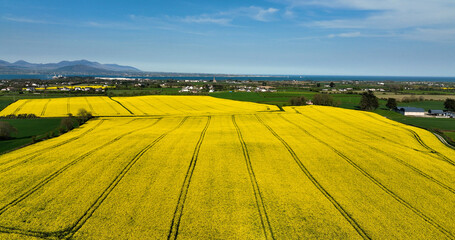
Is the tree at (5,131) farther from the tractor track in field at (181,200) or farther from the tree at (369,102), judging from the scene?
the tree at (369,102)

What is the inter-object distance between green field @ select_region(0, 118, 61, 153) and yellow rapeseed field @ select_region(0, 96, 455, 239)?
6304mm

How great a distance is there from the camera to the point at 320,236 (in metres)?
14.0

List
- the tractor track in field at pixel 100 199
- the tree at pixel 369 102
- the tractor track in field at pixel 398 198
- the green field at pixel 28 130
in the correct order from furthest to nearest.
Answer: the tree at pixel 369 102
the green field at pixel 28 130
the tractor track in field at pixel 398 198
the tractor track in field at pixel 100 199

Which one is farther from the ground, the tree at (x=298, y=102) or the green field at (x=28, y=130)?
the tree at (x=298, y=102)

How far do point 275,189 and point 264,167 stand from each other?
4.84 metres

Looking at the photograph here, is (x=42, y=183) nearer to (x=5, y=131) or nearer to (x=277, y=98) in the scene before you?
(x=5, y=131)

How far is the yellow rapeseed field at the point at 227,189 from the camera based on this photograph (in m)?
14.6

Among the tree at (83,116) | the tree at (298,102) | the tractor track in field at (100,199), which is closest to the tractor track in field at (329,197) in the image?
the tractor track in field at (100,199)

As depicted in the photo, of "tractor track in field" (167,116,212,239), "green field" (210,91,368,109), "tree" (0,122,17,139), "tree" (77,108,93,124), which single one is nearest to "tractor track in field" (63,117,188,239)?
"tractor track in field" (167,116,212,239)

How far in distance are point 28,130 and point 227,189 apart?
4610cm

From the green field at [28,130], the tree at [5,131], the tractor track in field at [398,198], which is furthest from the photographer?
the tree at [5,131]

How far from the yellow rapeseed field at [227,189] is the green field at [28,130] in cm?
630

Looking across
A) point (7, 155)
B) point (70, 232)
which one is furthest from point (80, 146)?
point (70, 232)

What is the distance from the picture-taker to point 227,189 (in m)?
19.3
